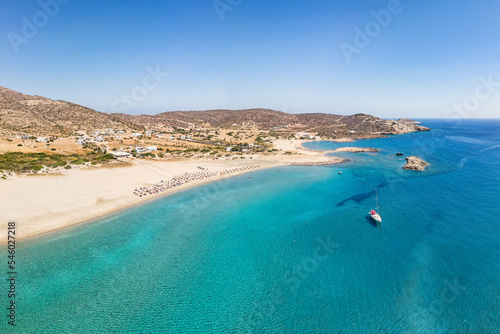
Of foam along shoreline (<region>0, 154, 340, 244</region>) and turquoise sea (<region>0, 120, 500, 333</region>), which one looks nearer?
turquoise sea (<region>0, 120, 500, 333</region>)

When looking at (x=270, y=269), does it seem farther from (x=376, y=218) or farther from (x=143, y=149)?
(x=143, y=149)

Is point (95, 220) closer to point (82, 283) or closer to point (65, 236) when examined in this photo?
point (65, 236)

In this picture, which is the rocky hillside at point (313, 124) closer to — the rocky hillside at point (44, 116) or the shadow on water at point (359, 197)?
the rocky hillside at point (44, 116)

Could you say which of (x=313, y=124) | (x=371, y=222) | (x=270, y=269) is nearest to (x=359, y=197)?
(x=371, y=222)

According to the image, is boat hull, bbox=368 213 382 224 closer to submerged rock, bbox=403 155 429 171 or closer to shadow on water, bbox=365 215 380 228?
shadow on water, bbox=365 215 380 228

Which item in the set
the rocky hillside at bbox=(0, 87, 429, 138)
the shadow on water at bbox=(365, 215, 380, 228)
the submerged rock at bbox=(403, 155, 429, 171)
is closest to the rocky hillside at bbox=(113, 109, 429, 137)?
the rocky hillside at bbox=(0, 87, 429, 138)

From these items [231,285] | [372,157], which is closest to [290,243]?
[231,285]
